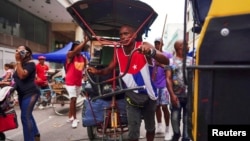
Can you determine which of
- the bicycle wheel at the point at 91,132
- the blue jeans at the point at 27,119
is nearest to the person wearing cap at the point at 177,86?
the bicycle wheel at the point at 91,132

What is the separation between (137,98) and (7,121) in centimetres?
301

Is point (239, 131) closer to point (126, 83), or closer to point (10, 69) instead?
point (126, 83)

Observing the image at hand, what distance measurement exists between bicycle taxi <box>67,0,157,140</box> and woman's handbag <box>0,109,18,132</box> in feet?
4.64

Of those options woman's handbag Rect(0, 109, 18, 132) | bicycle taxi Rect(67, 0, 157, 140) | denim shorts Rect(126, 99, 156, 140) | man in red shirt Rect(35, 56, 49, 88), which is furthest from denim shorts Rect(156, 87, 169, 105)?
man in red shirt Rect(35, 56, 49, 88)

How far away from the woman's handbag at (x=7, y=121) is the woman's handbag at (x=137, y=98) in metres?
2.86

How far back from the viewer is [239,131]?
1.80 metres

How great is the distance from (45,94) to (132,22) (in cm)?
711

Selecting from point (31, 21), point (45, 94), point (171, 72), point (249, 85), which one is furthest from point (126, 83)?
point (31, 21)

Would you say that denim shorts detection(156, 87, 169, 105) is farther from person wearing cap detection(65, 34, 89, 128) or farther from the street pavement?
person wearing cap detection(65, 34, 89, 128)

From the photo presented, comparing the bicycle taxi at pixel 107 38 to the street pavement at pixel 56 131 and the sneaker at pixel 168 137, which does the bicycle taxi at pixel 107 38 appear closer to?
the street pavement at pixel 56 131

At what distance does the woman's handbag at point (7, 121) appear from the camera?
5.77 m

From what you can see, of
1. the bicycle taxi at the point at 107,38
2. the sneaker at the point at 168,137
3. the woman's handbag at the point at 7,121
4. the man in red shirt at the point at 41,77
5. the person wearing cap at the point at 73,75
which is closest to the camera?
the bicycle taxi at the point at 107,38

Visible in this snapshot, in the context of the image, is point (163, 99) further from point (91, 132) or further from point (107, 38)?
point (107, 38)

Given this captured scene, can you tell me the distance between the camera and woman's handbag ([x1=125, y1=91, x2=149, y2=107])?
4023 mm
